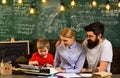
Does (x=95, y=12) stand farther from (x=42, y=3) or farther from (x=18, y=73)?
(x=18, y=73)

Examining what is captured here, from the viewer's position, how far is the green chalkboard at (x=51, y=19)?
746cm

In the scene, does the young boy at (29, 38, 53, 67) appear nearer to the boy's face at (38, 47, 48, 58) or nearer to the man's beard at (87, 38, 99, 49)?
the boy's face at (38, 47, 48, 58)

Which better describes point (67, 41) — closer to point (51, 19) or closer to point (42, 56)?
point (42, 56)

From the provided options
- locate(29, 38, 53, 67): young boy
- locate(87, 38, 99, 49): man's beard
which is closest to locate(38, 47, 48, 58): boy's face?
locate(29, 38, 53, 67): young boy

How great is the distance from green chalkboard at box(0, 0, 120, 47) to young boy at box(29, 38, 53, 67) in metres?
3.32

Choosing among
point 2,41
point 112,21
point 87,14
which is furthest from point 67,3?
point 2,41

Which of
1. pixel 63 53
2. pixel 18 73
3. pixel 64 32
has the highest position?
pixel 64 32

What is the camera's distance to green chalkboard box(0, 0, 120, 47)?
7457mm

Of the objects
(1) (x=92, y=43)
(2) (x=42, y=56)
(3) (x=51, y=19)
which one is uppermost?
(3) (x=51, y=19)

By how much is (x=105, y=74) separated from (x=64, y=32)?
93 centimetres

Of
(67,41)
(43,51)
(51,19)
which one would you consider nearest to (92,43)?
(67,41)

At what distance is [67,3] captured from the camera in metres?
7.66

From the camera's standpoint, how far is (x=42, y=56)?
14.4ft

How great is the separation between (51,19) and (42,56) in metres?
3.49
